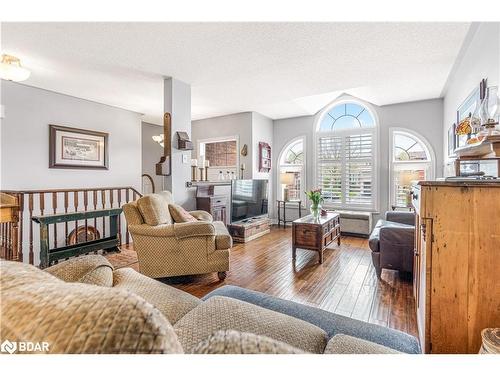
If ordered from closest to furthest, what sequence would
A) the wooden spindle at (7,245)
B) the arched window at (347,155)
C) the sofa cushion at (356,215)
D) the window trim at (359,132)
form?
the wooden spindle at (7,245)
the sofa cushion at (356,215)
the window trim at (359,132)
the arched window at (347,155)

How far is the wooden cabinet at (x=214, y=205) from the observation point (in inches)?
157

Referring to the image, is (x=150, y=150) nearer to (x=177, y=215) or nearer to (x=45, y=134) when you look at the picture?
(x=45, y=134)

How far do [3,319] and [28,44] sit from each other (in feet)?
10.5

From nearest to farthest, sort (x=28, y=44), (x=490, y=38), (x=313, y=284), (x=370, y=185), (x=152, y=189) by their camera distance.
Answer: (x=490, y=38)
(x=28, y=44)
(x=313, y=284)
(x=370, y=185)
(x=152, y=189)

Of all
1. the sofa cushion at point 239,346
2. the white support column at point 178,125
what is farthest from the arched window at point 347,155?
the sofa cushion at point 239,346

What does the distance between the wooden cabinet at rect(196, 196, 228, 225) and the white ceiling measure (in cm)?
178

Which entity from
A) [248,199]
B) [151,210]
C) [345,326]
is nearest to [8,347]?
[345,326]

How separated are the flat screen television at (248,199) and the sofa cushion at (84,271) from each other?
3.22m

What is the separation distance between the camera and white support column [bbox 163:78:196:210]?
11.3 ft

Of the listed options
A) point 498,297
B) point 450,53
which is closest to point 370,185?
point 450,53

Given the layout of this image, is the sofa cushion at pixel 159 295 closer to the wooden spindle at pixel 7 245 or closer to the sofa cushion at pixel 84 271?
the sofa cushion at pixel 84 271

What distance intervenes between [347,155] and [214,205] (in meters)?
3.27
